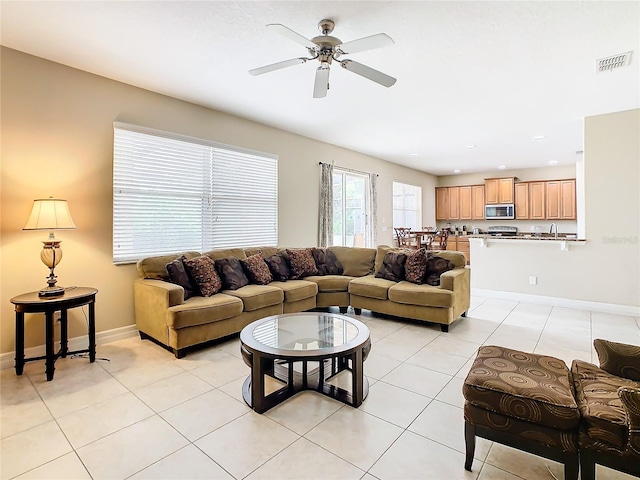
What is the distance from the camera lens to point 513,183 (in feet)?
28.8

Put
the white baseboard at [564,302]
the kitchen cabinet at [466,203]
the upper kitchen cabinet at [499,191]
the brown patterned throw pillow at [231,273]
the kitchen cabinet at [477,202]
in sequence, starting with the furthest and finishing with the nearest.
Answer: the kitchen cabinet at [466,203] → the kitchen cabinet at [477,202] → the upper kitchen cabinet at [499,191] → the white baseboard at [564,302] → the brown patterned throw pillow at [231,273]

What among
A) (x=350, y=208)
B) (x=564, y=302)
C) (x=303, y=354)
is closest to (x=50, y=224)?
(x=303, y=354)

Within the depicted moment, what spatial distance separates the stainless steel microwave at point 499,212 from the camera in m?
8.84

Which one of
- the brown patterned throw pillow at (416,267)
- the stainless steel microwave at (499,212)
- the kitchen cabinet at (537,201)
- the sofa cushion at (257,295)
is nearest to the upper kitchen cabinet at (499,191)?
the stainless steel microwave at (499,212)

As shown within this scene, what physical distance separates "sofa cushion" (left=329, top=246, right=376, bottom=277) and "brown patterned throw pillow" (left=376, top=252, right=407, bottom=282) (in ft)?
1.05

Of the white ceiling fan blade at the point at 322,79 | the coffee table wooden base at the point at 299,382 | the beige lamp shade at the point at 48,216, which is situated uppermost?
the white ceiling fan blade at the point at 322,79

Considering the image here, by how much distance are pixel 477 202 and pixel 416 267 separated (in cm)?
639

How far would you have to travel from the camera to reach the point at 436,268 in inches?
164

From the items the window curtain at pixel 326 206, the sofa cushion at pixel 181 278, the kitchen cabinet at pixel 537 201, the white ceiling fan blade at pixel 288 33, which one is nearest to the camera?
the white ceiling fan blade at pixel 288 33

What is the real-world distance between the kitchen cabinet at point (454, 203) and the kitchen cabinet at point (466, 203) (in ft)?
0.30

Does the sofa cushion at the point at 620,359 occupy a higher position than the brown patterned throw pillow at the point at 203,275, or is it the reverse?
the brown patterned throw pillow at the point at 203,275

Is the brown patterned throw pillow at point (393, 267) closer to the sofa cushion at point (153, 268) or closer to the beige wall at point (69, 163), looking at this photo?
the sofa cushion at point (153, 268)

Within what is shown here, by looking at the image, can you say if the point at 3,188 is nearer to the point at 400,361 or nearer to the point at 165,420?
the point at 165,420

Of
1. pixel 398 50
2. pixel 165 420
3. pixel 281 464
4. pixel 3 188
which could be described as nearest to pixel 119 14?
pixel 3 188
